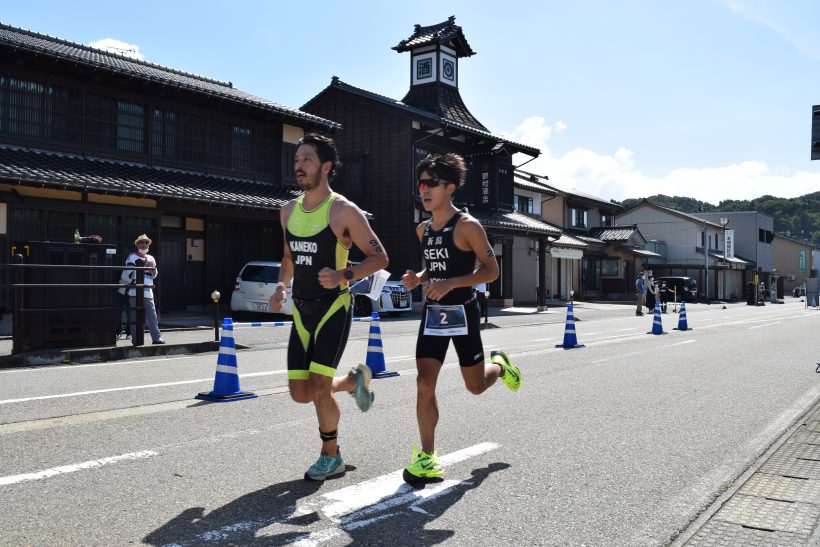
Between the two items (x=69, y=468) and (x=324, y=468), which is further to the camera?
(x=69, y=468)

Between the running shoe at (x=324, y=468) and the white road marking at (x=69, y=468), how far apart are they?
4.26 feet

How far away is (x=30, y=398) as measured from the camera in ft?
23.0

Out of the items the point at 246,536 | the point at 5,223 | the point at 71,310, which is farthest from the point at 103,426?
the point at 5,223

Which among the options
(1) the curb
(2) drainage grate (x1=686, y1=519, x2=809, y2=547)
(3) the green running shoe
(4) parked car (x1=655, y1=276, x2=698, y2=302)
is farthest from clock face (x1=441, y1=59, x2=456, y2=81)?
(2) drainage grate (x1=686, y1=519, x2=809, y2=547)

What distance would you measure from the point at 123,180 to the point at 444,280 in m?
14.2

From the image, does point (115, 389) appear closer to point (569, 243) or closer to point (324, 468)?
point (324, 468)

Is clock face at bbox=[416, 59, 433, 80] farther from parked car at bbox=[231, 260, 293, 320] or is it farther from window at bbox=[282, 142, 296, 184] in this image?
parked car at bbox=[231, 260, 293, 320]

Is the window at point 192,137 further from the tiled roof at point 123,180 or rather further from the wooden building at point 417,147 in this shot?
the wooden building at point 417,147

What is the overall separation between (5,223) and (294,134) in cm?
992

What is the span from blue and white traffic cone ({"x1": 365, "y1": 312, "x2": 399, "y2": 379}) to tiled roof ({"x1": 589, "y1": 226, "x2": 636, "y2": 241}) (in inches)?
1511

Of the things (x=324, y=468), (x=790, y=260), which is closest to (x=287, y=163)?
(x=324, y=468)

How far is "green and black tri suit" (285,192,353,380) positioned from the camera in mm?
4203

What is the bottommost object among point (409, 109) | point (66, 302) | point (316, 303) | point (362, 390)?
point (362, 390)

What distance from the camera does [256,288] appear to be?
18.1 metres
